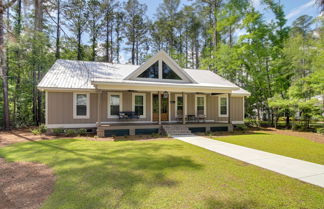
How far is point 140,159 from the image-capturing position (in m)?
5.73

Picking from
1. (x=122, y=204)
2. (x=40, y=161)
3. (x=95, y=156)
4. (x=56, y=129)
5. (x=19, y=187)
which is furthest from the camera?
(x=56, y=129)

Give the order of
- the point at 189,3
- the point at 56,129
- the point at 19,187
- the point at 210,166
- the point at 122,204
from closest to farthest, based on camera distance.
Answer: the point at 122,204, the point at 19,187, the point at 210,166, the point at 56,129, the point at 189,3

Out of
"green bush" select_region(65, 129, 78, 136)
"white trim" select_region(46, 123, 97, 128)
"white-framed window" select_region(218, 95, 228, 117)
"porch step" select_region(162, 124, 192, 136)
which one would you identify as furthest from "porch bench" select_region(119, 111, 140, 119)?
"white-framed window" select_region(218, 95, 228, 117)

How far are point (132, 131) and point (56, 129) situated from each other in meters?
4.76

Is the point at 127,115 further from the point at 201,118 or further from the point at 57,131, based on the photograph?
the point at 201,118

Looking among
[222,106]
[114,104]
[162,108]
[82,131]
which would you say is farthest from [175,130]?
[222,106]

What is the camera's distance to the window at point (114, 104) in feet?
→ 40.3

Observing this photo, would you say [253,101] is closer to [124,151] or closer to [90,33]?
[124,151]

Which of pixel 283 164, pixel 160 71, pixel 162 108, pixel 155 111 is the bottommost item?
Answer: pixel 283 164

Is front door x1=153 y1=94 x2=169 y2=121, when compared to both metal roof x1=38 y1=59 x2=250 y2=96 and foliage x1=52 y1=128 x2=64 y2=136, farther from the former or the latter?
foliage x1=52 y1=128 x2=64 y2=136

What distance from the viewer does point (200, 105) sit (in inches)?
575

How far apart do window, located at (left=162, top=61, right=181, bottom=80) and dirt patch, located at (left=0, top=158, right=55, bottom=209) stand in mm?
10171

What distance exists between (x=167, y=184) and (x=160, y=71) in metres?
10.5

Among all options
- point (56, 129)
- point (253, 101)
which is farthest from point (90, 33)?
point (253, 101)
